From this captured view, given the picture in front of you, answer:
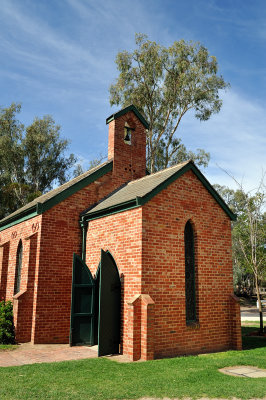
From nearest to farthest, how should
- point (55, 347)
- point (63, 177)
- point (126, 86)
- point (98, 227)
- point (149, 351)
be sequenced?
point (149, 351) < point (55, 347) < point (98, 227) < point (126, 86) < point (63, 177)

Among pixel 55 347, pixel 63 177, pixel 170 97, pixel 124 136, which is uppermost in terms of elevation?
pixel 170 97

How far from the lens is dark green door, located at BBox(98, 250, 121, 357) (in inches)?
357

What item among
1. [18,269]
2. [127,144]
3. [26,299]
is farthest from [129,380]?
[127,144]

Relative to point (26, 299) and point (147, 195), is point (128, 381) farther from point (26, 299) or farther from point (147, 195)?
point (26, 299)

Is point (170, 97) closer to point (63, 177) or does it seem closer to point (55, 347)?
point (63, 177)

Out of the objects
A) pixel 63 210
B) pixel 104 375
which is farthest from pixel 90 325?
pixel 63 210

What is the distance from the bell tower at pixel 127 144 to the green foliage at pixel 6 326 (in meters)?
6.45

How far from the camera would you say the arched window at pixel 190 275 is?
33.2 ft

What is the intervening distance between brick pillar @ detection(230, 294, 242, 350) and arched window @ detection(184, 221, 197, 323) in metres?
1.40

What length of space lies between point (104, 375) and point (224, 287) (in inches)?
209

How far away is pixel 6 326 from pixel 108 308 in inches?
148

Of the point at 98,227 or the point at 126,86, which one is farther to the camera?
the point at 126,86

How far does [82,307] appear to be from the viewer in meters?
10.3

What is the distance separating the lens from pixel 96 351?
9.53m
